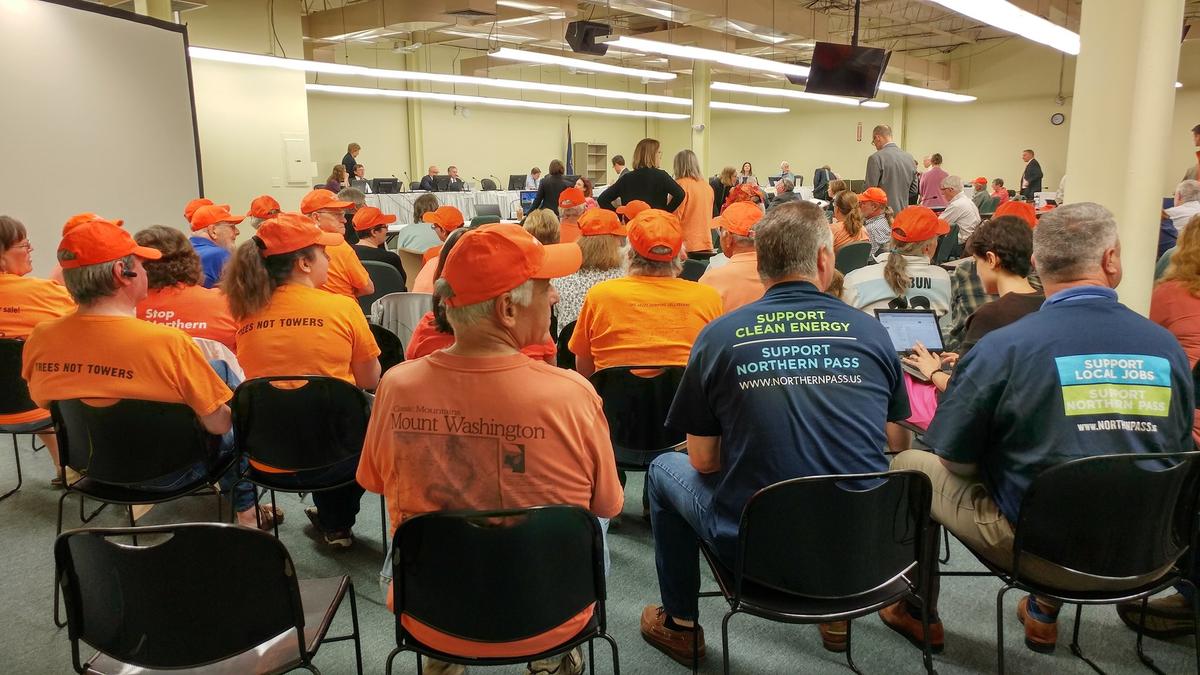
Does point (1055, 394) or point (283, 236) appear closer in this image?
point (1055, 394)

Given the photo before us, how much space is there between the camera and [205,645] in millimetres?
1486

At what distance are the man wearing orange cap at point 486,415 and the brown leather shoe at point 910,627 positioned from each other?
48.8 inches

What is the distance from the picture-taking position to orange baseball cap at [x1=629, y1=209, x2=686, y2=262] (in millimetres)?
2816

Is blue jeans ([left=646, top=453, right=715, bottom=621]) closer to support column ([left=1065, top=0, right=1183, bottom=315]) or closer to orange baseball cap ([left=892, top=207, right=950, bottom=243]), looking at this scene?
orange baseball cap ([left=892, top=207, right=950, bottom=243])

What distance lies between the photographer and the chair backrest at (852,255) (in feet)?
17.3

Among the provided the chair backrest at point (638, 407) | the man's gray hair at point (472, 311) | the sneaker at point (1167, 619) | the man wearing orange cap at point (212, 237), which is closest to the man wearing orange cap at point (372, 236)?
the man wearing orange cap at point (212, 237)

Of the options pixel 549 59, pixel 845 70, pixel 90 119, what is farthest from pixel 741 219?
pixel 549 59

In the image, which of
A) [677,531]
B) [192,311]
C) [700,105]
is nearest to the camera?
[677,531]

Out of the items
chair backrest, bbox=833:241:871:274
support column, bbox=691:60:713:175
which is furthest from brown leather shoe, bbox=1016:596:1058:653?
support column, bbox=691:60:713:175

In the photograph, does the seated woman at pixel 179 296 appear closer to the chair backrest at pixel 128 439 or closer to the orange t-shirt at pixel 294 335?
the orange t-shirt at pixel 294 335

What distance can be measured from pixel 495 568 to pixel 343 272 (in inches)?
107

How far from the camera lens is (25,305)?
10.6 ft

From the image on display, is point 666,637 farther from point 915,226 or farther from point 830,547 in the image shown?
point 915,226

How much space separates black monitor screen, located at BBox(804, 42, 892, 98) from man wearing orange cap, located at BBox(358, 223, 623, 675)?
26.6ft
